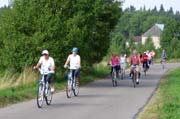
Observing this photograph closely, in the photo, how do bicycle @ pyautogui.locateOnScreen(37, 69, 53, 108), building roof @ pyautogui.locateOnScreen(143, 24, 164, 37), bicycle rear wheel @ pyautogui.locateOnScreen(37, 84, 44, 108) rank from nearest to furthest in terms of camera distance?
bicycle rear wheel @ pyautogui.locateOnScreen(37, 84, 44, 108)
bicycle @ pyautogui.locateOnScreen(37, 69, 53, 108)
building roof @ pyautogui.locateOnScreen(143, 24, 164, 37)

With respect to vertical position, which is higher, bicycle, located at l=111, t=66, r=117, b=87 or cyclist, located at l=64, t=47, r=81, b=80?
cyclist, located at l=64, t=47, r=81, b=80

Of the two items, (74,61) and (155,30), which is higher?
(155,30)

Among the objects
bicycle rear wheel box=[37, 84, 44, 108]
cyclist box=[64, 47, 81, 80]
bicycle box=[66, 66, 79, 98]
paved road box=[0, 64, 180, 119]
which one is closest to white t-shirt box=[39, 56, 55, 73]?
bicycle rear wheel box=[37, 84, 44, 108]

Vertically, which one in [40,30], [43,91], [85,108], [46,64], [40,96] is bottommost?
[85,108]

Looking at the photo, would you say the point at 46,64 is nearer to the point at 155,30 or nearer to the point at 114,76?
the point at 114,76

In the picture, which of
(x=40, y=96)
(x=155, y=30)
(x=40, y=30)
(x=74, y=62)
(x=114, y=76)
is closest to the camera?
(x=40, y=96)

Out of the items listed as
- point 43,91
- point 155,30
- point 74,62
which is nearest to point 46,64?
point 43,91

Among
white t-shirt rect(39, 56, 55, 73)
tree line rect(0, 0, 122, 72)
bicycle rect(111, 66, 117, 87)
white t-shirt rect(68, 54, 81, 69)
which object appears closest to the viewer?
white t-shirt rect(39, 56, 55, 73)

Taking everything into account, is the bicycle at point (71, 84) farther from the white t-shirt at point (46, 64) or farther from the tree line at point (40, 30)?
the tree line at point (40, 30)

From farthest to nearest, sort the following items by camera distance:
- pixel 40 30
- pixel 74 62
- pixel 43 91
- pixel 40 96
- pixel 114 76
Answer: pixel 114 76 → pixel 40 30 → pixel 74 62 → pixel 43 91 → pixel 40 96

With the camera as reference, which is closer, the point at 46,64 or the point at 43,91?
the point at 43,91

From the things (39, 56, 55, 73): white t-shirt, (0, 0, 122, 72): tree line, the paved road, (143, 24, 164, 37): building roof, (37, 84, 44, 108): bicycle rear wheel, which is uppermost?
(143, 24, 164, 37): building roof

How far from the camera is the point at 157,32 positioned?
184625mm

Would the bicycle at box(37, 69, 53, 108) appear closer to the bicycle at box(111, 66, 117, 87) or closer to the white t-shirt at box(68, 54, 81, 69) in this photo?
the white t-shirt at box(68, 54, 81, 69)
